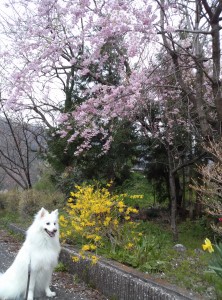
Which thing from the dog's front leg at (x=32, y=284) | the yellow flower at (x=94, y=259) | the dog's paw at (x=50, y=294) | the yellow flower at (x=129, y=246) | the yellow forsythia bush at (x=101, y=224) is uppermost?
the yellow forsythia bush at (x=101, y=224)

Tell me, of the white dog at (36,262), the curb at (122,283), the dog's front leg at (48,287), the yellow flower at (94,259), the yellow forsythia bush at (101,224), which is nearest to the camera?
the curb at (122,283)

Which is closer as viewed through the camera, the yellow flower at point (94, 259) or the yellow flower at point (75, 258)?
the yellow flower at point (94, 259)

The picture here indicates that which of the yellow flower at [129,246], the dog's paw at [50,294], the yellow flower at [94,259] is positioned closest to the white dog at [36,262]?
the dog's paw at [50,294]

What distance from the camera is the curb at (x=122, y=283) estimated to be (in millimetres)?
4102

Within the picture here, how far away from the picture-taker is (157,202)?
13.5 metres

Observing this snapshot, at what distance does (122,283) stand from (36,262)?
4.12 ft

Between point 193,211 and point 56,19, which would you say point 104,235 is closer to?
point 56,19

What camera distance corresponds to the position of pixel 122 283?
15.5 feet

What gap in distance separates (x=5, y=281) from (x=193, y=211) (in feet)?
27.0

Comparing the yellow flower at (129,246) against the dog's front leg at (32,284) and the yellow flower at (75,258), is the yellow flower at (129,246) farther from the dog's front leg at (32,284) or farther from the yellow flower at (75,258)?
the dog's front leg at (32,284)

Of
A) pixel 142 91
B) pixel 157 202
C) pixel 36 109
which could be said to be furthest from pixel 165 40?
pixel 36 109

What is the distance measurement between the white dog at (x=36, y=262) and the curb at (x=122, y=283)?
0.72 m

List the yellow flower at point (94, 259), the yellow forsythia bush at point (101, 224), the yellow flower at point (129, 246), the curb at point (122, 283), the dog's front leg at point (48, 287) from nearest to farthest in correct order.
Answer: the curb at point (122, 283)
the dog's front leg at point (48, 287)
the yellow flower at point (94, 259)
the yellow flower at point (129, 246)
the yellow forsythia bush at point (101, 224)

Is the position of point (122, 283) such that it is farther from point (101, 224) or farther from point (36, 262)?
point (101, 224)
